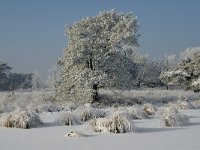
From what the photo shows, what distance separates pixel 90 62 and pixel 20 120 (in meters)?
20.1

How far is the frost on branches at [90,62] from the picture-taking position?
91.0 ft

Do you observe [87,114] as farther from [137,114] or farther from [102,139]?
[102,139]

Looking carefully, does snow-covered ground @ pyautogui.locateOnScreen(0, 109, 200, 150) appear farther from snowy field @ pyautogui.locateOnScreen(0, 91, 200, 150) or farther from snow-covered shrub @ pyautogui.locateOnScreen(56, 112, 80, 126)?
snow-covered shrub @ pyautogui.locateOnScreen(56, 112, 80, 126)

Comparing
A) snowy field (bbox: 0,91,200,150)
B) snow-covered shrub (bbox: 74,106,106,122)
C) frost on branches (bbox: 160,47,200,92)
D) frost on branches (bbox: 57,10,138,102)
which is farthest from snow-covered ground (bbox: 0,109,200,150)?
frost on branches (bbox: 160,47,200,92)

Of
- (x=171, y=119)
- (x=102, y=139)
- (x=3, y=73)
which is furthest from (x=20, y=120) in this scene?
(x=3, y=73)

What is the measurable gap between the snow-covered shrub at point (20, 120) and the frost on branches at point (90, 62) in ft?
58.2

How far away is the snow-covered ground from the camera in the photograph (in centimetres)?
630

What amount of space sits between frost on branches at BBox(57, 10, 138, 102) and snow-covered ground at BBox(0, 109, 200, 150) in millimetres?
18761

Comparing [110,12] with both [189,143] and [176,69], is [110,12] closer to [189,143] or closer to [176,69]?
[176,69]

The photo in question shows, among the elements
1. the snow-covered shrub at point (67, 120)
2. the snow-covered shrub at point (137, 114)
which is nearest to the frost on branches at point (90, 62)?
the snow-covered shrub at point (137, 114)

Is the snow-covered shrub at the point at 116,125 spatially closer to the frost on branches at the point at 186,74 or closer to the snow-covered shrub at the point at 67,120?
the snow-covered shrub at the point at 67,120

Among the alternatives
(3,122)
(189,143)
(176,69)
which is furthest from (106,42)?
(189,143)

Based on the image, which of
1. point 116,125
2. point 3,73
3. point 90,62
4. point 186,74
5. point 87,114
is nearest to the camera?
point 116,125

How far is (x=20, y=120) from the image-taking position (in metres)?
9.12
